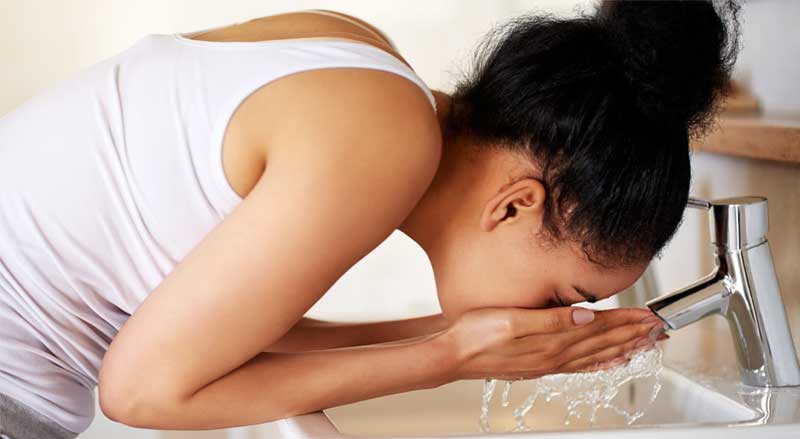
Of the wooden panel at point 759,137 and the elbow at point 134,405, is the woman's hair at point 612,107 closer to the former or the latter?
the wooden panel at point 759,137

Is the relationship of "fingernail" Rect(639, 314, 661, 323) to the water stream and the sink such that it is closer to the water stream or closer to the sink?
the water stream

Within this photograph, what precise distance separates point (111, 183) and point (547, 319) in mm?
380

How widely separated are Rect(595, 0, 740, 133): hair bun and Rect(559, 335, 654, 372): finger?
22cm

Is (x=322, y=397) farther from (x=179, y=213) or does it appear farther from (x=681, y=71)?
(x=681, y=71)

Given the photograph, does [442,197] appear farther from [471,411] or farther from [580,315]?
[471,411]

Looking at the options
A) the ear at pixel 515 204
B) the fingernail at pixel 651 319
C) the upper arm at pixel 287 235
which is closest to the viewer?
the upper arm at pixel 287 235

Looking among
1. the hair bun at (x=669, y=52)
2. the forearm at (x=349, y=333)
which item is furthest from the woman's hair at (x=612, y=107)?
the forearm at (x=349, y=333)

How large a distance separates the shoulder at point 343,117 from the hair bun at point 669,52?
174 millimetres

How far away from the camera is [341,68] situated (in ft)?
2.47

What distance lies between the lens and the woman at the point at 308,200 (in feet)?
2.41

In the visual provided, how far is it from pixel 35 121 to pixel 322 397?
1.08 ft

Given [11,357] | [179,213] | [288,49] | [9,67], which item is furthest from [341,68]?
[9,67]

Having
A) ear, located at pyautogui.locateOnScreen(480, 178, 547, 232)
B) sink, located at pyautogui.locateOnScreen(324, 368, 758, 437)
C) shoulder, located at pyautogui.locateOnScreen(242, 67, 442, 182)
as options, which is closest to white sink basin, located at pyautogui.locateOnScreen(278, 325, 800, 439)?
sink, located at pyautogui.locateOnScreen(324, 368, 758, 437)

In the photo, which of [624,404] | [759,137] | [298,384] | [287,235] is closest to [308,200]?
[287,235]
